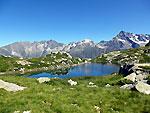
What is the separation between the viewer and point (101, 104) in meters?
12.1

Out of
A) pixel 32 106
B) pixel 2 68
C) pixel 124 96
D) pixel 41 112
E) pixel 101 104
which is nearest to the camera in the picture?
pixel 41 112

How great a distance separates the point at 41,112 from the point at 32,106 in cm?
145

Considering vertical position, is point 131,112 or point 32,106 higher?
point 32,106

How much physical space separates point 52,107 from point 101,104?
572 centimetres

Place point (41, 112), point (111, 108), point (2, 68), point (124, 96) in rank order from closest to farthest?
point (41, 112) → point (111, 108) → point (124, 96) → point (2, 68)

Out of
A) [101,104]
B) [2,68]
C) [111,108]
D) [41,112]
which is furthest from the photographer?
[2,68]

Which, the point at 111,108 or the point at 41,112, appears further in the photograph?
the point at 111,108

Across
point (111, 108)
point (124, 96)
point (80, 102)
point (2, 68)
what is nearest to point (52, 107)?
point (80, 102)

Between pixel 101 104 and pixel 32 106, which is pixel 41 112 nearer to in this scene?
pixel 32 106

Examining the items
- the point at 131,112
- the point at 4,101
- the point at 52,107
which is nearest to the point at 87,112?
the point at 52,107

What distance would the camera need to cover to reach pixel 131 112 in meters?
10.3

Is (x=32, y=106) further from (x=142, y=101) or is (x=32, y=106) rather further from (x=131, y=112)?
(x=142, y=101)

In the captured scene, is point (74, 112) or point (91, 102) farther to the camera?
point (91, 102)

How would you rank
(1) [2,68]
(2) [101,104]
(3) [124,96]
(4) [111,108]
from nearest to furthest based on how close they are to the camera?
(4) [111,108] < (2) [101,104] < (3) [124,96] < (1) [2,68]
